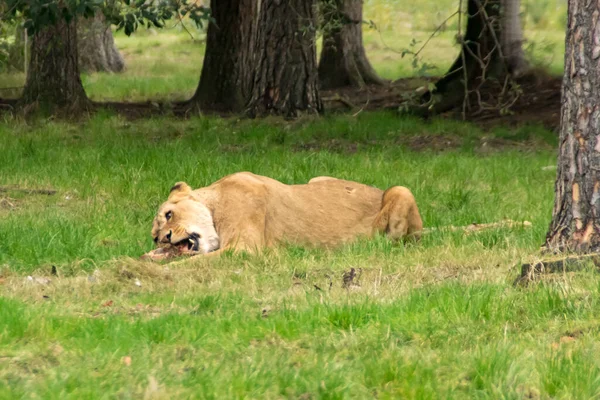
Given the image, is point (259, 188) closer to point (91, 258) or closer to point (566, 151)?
point (91, 258)

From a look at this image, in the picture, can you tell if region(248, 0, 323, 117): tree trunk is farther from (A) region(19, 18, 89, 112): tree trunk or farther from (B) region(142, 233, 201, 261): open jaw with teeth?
(B) region(142, 233, 201, 261): open jaw with teeth

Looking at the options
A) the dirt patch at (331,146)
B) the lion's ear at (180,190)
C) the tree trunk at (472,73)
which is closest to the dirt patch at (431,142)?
the dirt patch at (331,146)

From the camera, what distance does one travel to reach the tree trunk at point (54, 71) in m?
16.3

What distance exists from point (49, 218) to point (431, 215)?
3563 millimetres

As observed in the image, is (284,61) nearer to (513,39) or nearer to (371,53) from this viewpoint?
(513,39)

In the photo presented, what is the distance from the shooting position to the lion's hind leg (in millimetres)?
8406

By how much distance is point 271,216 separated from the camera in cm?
816

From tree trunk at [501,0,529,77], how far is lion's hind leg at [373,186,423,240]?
29.9 feet

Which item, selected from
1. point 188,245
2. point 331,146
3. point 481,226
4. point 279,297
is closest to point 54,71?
point 331,146

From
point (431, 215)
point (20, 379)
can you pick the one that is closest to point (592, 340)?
point (20, 379)

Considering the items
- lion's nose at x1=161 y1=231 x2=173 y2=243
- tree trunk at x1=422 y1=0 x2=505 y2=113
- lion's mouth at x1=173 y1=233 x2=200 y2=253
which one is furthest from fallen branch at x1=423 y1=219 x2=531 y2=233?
tree trunk at x1=422 y1=0 x2=505 y2=113

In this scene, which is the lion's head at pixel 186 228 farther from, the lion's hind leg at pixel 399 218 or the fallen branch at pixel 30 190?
the fallen branch at pixel 30 190

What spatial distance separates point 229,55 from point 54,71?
11.4 feet

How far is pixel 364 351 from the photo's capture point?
514 centimetres
